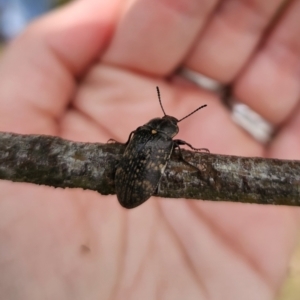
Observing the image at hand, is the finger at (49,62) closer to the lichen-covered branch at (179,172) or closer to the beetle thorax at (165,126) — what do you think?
the beetle thorax at (165,126)

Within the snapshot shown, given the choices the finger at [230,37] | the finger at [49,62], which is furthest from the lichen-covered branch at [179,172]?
the finger at [230,37]

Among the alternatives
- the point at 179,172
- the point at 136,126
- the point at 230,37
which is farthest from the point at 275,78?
the point at 179,172

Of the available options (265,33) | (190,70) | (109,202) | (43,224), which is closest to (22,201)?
(43,224)

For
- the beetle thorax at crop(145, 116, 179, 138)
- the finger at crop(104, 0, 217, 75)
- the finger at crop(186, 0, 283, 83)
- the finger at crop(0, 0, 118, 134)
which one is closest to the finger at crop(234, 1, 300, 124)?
the finger at crop(186, 0, 283, 83)

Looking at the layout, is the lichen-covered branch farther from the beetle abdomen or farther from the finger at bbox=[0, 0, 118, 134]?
the finger at bbox=[0, 0, 118, 134]

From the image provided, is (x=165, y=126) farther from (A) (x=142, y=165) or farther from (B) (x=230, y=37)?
(B) (x=230, y=37)

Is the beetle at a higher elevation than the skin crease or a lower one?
higher
